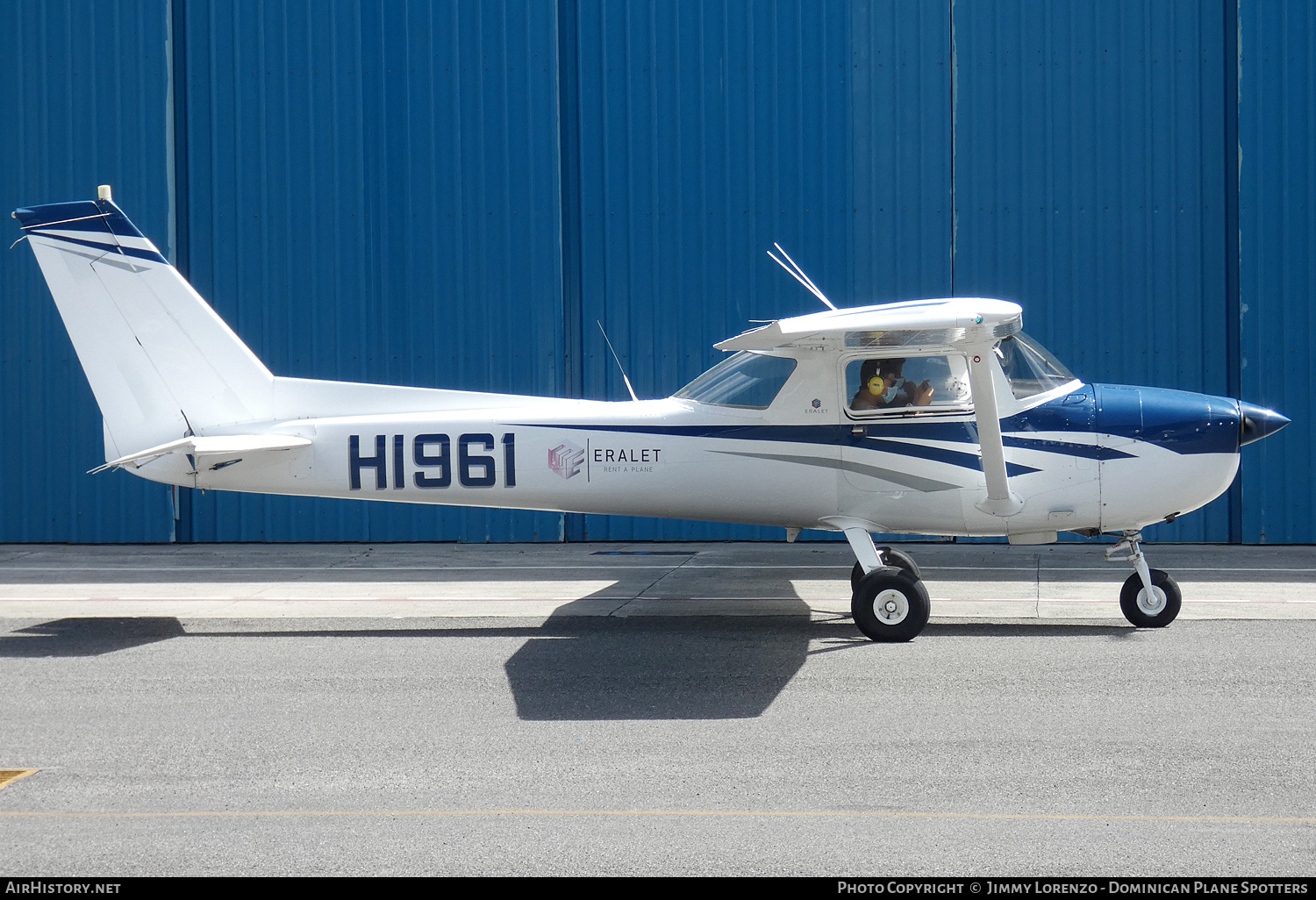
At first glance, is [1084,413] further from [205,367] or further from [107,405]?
[107,405]

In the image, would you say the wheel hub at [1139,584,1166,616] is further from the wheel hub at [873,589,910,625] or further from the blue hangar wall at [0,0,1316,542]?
the blue hangar wall at [0,0,1316,542]

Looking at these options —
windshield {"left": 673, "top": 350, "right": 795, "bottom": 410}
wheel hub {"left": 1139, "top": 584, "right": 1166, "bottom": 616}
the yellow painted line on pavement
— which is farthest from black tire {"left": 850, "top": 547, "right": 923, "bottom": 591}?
the yellow painted line on pavement

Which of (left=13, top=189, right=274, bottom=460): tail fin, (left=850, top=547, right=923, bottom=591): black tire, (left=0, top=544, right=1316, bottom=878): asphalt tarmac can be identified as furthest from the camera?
(left=13, top=189, right=274, bottom=460): tail fin

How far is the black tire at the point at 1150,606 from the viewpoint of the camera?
7.75 m

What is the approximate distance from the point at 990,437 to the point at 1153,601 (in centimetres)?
179

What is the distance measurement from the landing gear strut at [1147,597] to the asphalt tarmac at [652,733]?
0.48 feet

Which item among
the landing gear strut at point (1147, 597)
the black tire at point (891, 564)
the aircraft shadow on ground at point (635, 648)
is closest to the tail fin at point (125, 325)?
the aircraft shadow on ground at point (635, 648)

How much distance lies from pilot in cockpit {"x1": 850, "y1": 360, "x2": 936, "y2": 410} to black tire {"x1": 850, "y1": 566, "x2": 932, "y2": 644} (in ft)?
4.07

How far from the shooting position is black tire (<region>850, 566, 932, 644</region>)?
24.3 feet

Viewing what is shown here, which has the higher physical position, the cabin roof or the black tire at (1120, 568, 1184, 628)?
the cabin roof

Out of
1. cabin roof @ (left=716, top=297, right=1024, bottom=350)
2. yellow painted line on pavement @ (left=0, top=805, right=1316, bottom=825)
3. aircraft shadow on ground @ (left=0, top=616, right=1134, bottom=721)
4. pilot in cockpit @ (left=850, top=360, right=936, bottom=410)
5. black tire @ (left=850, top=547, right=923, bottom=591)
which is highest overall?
cabin roof @ (left=716, top=297, right=1024, bottom=350)
